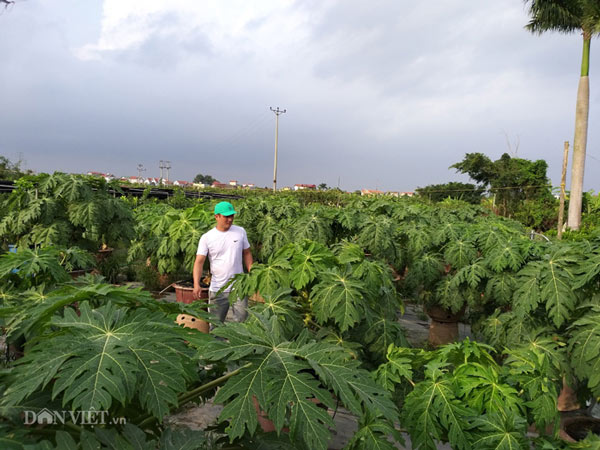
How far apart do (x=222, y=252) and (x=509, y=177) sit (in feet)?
88.1

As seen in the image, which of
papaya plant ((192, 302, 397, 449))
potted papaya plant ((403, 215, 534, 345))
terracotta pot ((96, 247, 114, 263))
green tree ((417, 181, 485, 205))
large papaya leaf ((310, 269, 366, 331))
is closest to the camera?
papaya plant ((192, 302, 397, 449))

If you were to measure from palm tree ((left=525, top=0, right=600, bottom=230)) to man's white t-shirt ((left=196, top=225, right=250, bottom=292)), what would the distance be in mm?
16048

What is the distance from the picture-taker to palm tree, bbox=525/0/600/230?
15.7 metres

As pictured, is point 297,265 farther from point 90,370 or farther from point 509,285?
point 509,285

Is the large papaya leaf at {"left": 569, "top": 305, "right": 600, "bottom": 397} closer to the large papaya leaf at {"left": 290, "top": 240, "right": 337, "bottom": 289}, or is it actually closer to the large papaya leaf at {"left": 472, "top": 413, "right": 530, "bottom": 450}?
the large papaya leaf at {"left": 472, "top": 413, "right": 530, "bottom": 450}

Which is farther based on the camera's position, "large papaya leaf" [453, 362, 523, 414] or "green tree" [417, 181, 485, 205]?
"green tree" [417, 181, 485, 205]

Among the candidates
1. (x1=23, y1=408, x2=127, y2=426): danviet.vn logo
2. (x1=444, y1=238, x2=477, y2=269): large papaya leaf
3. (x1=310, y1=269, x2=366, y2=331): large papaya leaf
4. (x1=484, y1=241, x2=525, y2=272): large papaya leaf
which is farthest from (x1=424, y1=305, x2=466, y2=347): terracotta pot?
(x1=23, y1=408, x2=127, y2=426): danviet.vn logo

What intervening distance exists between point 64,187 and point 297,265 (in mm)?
3621

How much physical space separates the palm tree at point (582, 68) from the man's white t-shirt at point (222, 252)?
16.0 m

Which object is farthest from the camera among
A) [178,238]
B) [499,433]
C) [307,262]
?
[178,238]

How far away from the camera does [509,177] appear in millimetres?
25984

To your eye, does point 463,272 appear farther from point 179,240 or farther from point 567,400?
point 179,240

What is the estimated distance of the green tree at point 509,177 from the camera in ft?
75.4

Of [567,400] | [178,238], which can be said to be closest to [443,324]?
[567,400]
